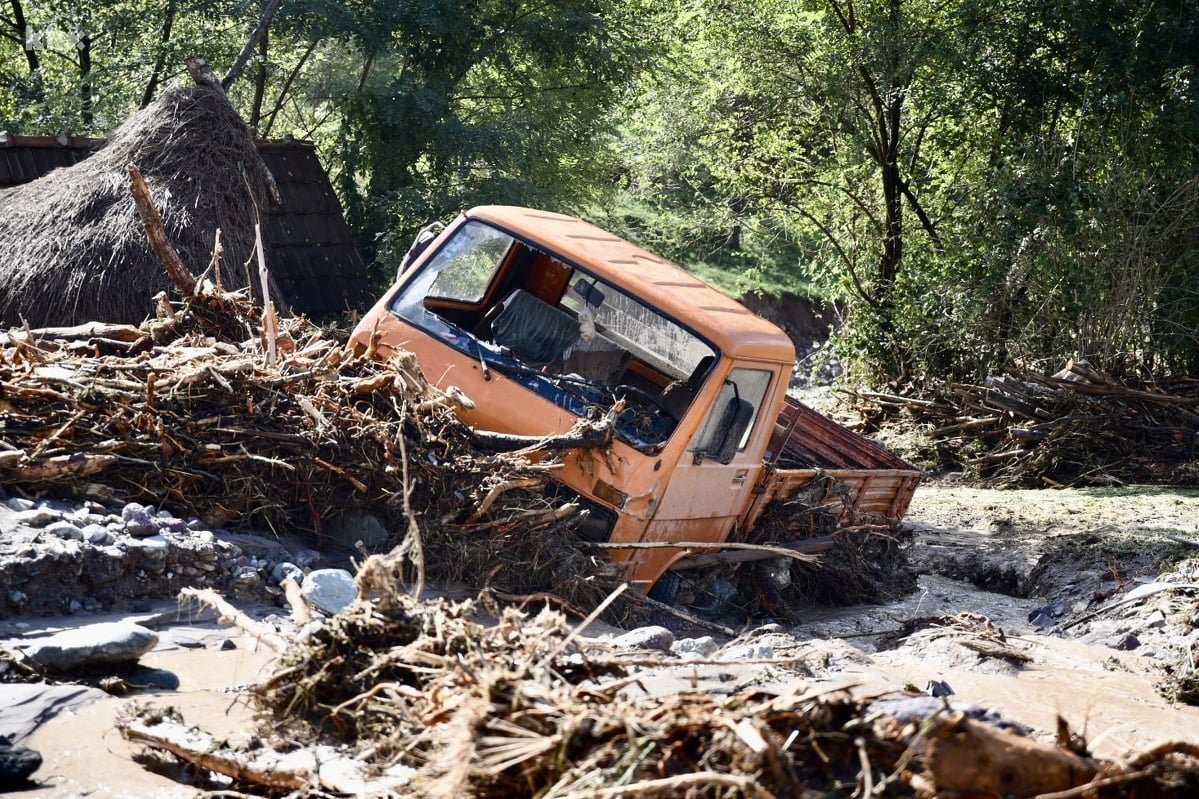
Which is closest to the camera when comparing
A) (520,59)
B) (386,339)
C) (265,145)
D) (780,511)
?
(386,339)

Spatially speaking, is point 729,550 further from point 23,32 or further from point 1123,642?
point 23,32

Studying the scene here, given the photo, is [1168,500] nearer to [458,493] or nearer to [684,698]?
[458,493]

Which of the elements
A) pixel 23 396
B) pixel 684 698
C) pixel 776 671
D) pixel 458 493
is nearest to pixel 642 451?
pixel 458 493

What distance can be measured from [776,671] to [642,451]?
1679 millimetres

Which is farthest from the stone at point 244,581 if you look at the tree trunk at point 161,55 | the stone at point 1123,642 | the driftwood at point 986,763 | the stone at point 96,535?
the tree trunk at point 161,55

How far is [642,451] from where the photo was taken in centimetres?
727

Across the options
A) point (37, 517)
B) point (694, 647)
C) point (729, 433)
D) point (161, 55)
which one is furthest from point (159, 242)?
point (161, 55)

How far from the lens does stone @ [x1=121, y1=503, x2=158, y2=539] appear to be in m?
6.14

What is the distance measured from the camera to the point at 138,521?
6164mm

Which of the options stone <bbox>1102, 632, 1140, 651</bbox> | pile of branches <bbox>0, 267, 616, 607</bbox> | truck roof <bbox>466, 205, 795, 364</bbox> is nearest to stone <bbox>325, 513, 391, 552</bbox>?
pile of branches <bbox>0, 267, 616, 607</bbox>

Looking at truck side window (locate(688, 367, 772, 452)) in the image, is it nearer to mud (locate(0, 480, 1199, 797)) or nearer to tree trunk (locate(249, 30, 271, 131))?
mud (locate(0, 480, 1199, 797))

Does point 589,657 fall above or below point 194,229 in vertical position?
below

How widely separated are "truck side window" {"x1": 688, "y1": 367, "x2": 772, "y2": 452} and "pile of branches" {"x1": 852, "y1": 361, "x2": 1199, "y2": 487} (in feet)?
24.9

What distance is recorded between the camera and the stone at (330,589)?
19.1ft
